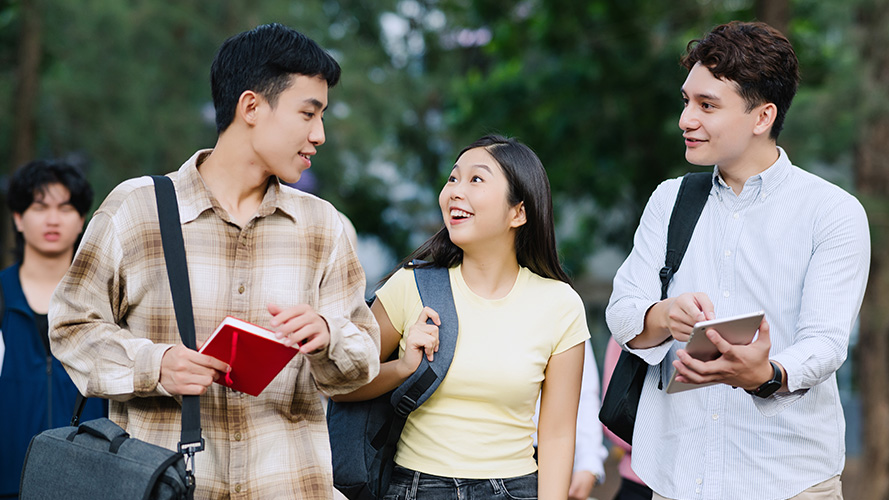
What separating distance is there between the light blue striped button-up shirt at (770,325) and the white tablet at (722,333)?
18 centimetres

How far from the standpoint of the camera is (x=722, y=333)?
2361 mm

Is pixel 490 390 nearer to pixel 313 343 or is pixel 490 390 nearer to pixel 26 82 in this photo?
pixel 313 343

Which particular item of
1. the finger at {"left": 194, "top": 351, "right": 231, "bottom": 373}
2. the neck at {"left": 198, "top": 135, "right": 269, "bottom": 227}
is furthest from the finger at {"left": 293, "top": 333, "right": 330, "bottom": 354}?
the neck at {"left": 198, "top": 135, "right": 269, "bottom": 227}

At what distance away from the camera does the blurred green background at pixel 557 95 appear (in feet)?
26.1

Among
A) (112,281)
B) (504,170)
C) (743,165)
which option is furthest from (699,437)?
(112,281)

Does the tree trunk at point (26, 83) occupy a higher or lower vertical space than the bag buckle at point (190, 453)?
higher

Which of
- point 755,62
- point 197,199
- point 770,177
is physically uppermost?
point 755,62

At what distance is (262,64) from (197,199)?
432 millimetres

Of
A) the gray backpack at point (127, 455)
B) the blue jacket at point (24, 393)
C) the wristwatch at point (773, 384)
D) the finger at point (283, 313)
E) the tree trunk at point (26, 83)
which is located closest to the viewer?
the gray backpack at point (127, 455)

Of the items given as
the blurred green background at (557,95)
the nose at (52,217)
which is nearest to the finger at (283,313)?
the nose at (52,217)

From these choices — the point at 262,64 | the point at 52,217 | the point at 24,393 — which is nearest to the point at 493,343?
the point at 262,64

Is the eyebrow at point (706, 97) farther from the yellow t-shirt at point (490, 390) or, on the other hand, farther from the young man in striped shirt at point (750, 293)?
the yellow t-shirt at point (490, 390)

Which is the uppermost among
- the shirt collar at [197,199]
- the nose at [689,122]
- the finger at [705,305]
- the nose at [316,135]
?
the nose at [689,122]

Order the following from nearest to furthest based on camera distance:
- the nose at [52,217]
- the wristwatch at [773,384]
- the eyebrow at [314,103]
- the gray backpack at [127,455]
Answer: the gray backpack at [127,455] → the wristwatch at [773,384] → the eyebrow at [314,103] → the nose at [52,217]
